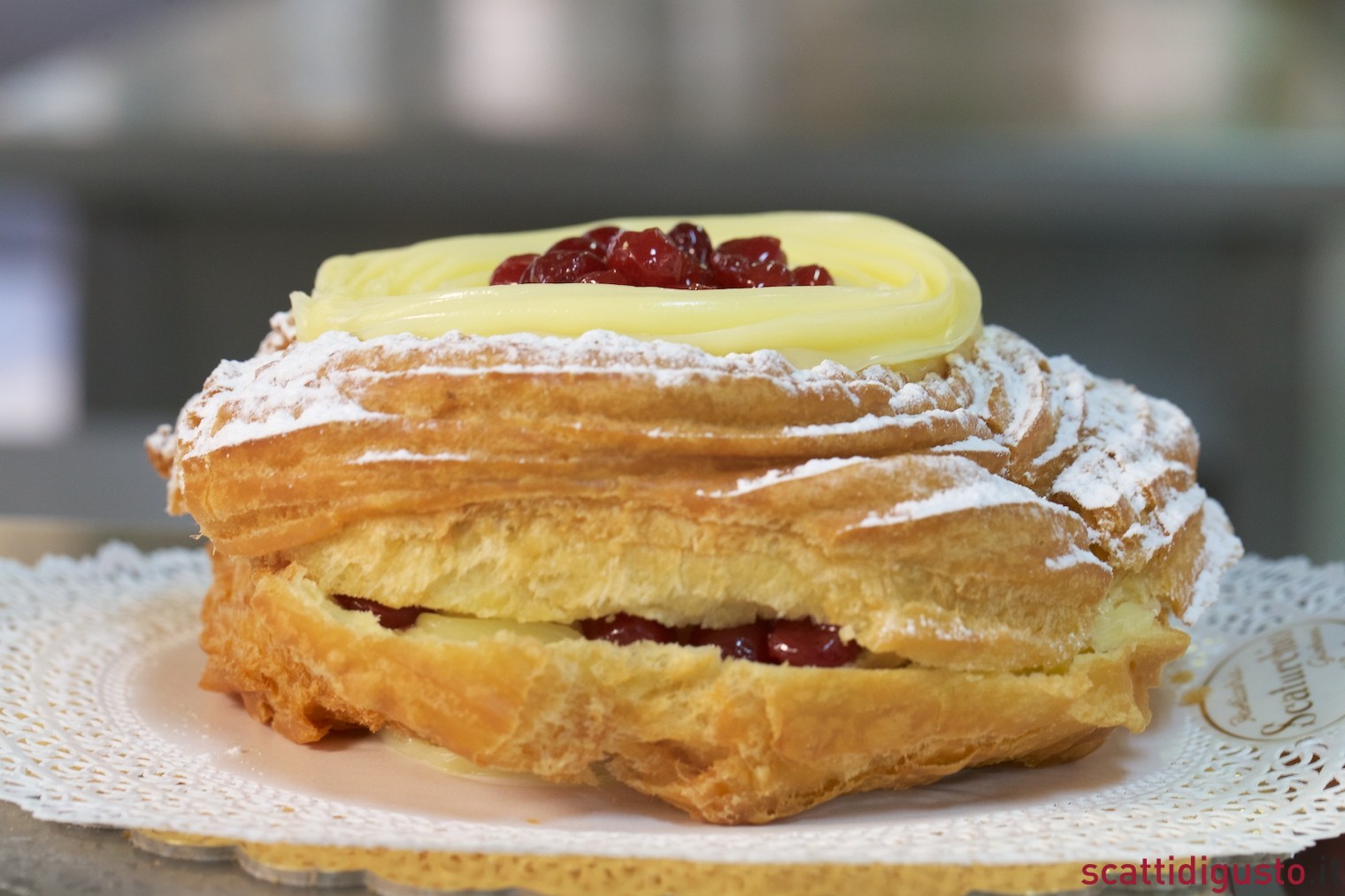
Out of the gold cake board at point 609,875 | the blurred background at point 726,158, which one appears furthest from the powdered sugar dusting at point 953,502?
the blurred background at point 726,158

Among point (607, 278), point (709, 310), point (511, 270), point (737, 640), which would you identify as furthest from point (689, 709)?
point (511, 270)

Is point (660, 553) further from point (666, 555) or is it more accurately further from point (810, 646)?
point (810, 646)

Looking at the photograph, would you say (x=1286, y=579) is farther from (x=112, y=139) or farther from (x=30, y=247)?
(x=30, y=247)

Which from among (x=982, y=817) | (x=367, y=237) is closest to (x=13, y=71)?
(x=367, y=237)

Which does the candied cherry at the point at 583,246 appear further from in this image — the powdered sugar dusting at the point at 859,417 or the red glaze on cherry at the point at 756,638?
the red glaze on cherry at the point at 756,638

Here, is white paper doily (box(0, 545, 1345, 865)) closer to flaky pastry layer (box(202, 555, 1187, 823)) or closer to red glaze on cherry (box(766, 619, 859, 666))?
flaky pastry layer (box(202, 555, 1187, 823))

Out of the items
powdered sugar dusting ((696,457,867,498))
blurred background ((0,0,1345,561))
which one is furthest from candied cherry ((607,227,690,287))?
blurred background ((0,0,1345,561))
